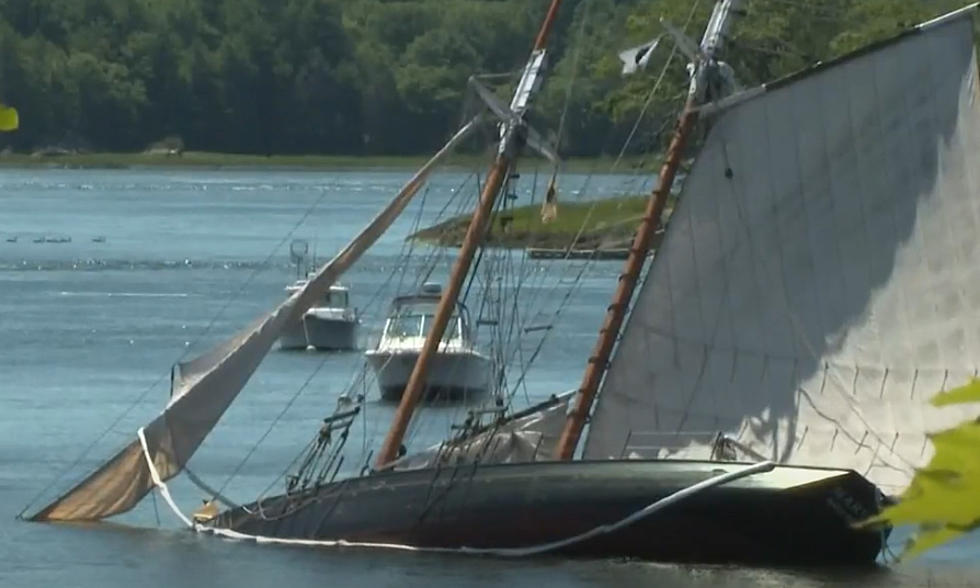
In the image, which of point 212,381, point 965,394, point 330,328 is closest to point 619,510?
point 212,381

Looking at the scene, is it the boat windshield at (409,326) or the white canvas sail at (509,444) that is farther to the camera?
the boat windshield at (409,326)

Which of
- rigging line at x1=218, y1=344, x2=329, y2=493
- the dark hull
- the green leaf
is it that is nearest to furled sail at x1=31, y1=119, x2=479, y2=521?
the dark hull

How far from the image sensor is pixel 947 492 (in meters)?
2.16

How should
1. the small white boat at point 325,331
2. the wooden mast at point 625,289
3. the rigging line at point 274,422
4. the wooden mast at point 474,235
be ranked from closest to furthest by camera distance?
1. the wooden mast at point 625,289
2. the wooden mast at point 474,235
3. the rigging line at point 274,422
4. the small white boat at point 325,331

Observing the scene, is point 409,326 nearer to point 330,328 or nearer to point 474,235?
point 330,328

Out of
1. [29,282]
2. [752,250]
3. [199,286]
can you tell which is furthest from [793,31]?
[752,250]

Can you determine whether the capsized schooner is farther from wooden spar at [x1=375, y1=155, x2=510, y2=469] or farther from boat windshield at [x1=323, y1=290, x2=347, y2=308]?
boat windshield at [x1=323, y1=290, x2=347, y2=308]

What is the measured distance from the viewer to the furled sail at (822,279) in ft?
88.4

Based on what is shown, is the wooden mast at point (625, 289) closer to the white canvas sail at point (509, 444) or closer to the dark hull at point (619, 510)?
the white canvas sail at point (509, 444)

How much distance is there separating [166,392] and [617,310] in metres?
22.2

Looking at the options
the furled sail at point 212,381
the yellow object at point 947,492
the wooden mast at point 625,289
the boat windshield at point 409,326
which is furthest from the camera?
the boat windshield at point 409,326

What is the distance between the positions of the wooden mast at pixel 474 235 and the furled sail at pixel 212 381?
61 centimetres

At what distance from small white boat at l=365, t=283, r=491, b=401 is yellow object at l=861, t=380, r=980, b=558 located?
40.2 metres

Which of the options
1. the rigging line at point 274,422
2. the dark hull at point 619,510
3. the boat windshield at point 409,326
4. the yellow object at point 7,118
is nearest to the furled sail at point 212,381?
the dark hull at point 619,510
